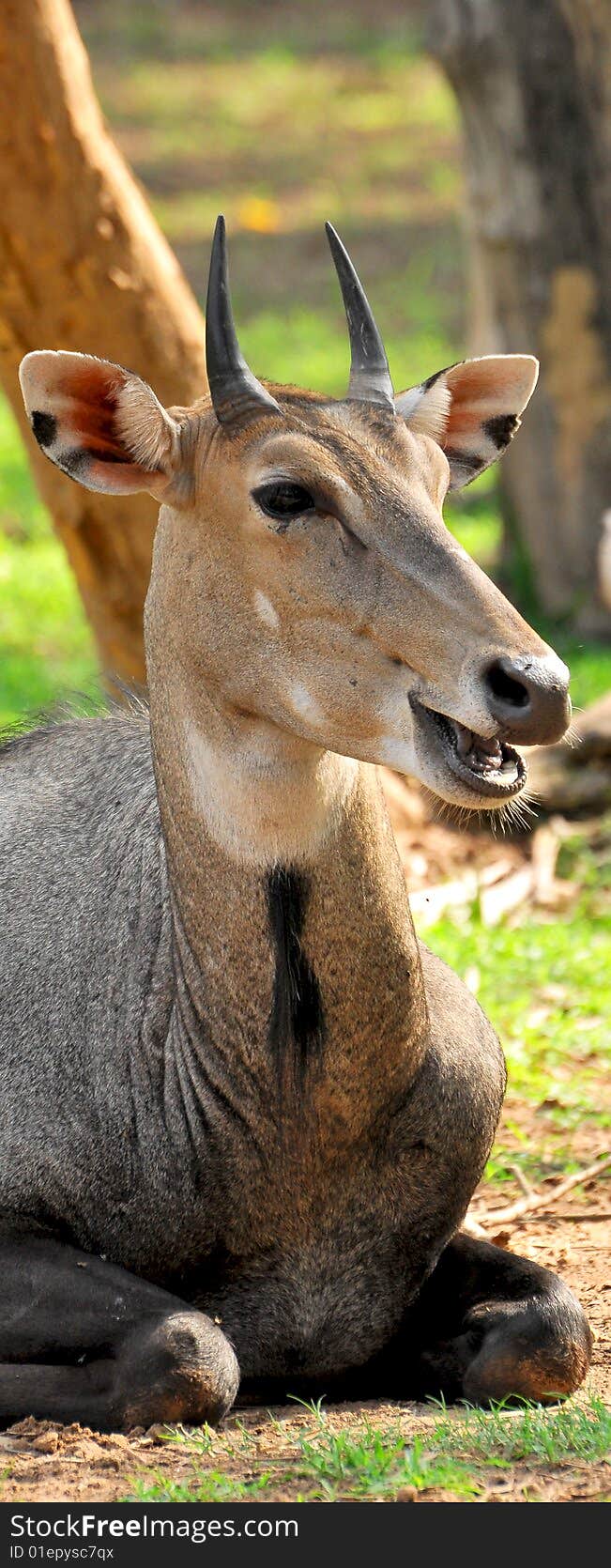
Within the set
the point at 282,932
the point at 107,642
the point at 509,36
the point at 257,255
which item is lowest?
the point at 282,932

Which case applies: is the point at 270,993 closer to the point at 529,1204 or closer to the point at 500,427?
the point at 500,427

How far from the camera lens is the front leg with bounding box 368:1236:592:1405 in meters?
4.68

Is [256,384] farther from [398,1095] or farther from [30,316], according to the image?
[30,316]

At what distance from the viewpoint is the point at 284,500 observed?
4.33 metres

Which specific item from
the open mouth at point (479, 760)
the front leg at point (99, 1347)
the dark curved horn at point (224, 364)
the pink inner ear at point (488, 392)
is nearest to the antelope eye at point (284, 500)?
the dark curved horn at point (224, 364)

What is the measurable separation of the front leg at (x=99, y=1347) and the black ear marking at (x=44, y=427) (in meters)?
1.82

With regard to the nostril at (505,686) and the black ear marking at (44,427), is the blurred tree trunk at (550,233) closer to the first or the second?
the black ear marking at (44,427)

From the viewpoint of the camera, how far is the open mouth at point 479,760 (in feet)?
13.1

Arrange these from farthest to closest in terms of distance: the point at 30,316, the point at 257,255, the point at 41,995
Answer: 1. the point at 257,255
2. the point at 30,316
3. the point at 41,995

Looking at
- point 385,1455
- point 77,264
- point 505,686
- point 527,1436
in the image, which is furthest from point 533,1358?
point 77,264

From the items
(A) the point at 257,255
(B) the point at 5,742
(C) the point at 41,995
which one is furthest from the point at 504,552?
(A) the point at 257,255

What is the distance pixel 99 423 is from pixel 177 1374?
6.81 ft

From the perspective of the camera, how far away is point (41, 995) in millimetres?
5141

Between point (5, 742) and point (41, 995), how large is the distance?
1.35 meters
